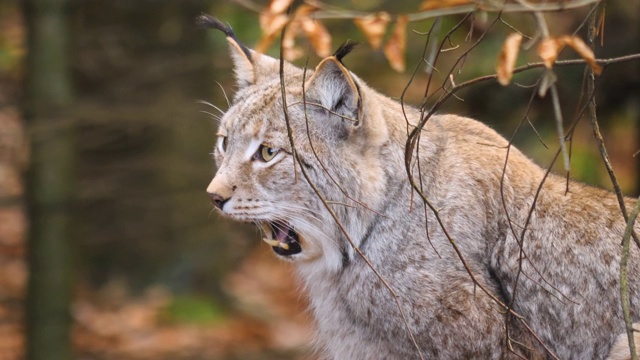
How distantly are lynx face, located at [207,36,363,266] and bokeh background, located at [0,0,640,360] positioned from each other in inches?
126

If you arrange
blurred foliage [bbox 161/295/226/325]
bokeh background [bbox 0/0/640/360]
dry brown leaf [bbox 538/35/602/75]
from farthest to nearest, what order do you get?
1. blurred foliage [bbox 161/295/226/325]
2. bokeh background [bbox 0/0/640/360]
3. dry brown leaf [bbox 538/35/602/75]

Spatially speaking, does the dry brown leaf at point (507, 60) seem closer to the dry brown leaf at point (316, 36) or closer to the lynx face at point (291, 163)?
the dry brown leaf at point (316, 36)

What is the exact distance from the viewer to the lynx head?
4.29m

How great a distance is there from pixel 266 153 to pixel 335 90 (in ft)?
1.47

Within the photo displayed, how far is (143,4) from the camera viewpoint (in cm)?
959

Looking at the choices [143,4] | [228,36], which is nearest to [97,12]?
[143,4]

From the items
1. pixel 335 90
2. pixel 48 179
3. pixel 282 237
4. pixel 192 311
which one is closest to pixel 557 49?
pixel 335 90

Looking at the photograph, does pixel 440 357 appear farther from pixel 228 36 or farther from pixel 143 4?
pixel 143 4

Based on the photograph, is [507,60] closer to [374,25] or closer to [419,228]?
[374,25]

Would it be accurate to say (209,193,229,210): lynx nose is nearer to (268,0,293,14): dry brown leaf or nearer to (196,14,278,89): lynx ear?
(196,14,278,89): lynx ear

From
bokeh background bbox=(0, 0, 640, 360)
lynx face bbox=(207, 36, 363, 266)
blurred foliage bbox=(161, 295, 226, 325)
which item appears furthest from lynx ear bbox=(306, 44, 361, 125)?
blurred foliage bbox=(161, 295, 226, 325)

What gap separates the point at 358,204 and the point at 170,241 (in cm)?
643

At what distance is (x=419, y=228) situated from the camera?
4379mm

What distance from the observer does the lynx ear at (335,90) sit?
413cm
